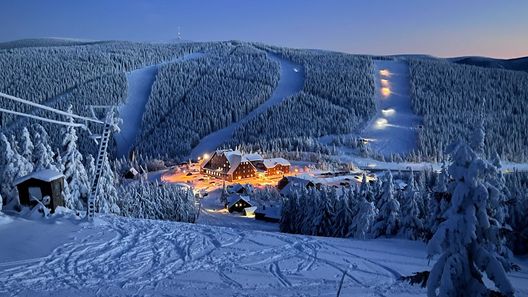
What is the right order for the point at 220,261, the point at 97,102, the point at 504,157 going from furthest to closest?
the point at 97,102 < the point at 504,157 < the point at 220,261

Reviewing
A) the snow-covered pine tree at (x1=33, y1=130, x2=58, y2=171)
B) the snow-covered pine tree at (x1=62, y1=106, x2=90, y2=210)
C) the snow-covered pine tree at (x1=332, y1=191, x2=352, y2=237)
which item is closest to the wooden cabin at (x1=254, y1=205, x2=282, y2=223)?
the snow-covered pine tree at (x1=332, y1=191, x2=352, y2=237)

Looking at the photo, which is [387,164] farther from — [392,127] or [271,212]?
[271,212]

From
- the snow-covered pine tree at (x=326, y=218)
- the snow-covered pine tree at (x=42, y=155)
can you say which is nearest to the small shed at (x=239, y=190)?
the snow-covered pine tree at (x=326, y=218)

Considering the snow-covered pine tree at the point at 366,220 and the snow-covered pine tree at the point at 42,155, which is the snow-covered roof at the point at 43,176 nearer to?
the snow-covered pine tree at the point at 42,155

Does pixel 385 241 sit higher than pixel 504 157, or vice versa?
pixel 385 241

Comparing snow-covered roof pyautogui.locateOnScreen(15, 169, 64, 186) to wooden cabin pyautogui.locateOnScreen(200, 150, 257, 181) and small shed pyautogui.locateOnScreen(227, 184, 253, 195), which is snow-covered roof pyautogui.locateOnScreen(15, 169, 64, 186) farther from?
wooden cabin pyautogui.locateOnScreen(200, 150, 257, 181)

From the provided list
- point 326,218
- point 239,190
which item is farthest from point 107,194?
point 239,190

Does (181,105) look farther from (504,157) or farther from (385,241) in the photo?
(385,241)

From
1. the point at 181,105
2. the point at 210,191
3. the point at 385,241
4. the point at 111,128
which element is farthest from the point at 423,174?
the point at 181,105
